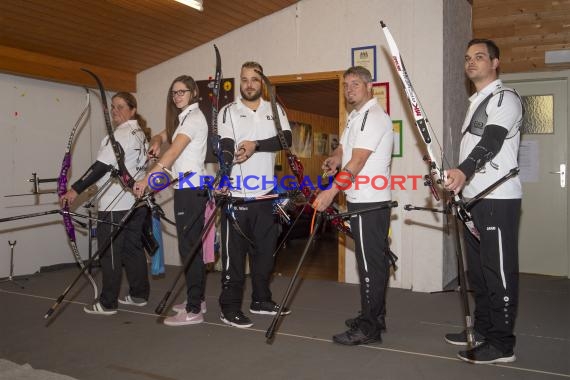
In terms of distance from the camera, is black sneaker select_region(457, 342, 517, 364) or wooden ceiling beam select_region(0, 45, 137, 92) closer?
black sneaker select_region(457, 342, 517, 364)

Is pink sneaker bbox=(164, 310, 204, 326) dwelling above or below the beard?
below

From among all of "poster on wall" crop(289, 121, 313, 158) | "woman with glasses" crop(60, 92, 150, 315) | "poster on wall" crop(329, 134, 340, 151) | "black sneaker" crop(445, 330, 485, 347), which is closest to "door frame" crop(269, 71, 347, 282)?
"woman with glasses" crop(60, 92, 150, 315)

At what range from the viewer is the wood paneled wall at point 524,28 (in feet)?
16.2

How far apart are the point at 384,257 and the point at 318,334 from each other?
711 mm

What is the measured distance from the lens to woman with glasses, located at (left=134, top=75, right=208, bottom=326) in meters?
3.46

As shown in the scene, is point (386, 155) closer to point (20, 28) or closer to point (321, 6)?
point (321, 6)

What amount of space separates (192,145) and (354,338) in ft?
5.38

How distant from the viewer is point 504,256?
8.81 ft

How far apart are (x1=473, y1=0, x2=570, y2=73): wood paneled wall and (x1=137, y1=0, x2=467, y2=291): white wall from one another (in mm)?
920

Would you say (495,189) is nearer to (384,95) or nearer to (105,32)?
(384,95)

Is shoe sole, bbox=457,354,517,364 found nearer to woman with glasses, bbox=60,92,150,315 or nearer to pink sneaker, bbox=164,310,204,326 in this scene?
pink sneaker, bbox=164,310,204,326

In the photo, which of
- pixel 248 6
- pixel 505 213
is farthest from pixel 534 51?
pixel 505 213

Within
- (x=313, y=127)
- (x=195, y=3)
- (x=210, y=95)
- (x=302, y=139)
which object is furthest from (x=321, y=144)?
(x=195, y=3)

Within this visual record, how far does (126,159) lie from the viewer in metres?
3.93
